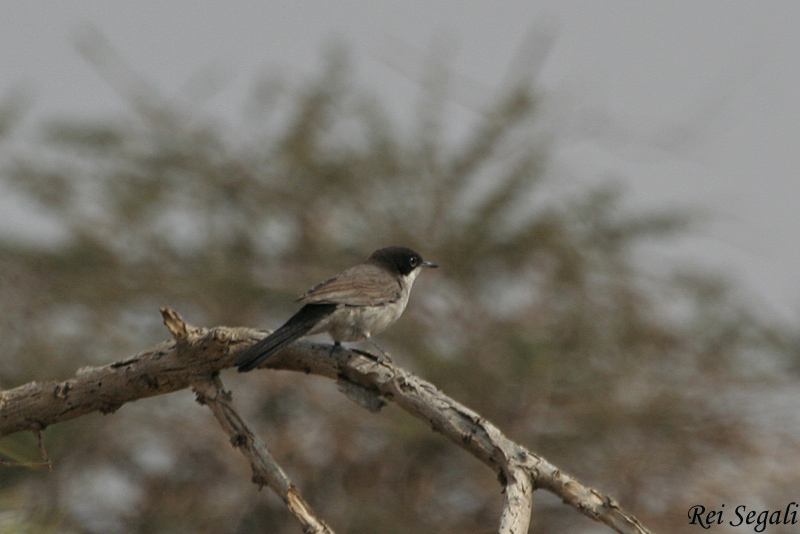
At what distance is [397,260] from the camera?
7238 mm

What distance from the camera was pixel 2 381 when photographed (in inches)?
425

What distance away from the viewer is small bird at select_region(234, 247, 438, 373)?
536 cm

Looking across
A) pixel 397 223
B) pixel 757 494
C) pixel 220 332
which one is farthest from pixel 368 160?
pixel 220 332

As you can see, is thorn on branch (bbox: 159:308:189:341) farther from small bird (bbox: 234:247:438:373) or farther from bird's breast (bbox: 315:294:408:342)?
bird's breast (bbox: 315:294:408:342)

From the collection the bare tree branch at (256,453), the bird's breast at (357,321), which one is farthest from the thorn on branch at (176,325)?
the bird's breast at (357,321)

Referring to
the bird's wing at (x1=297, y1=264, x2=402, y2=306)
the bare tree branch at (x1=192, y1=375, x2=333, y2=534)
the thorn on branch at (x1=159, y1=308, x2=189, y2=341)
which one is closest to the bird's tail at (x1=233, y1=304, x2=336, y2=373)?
the bare tree branch at (x1=192, y1=375, x2=333, y2=534)

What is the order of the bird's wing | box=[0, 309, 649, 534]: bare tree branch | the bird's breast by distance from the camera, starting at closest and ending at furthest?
1. box=[0, 309, 649, 534]: bare tree branch
2. the bird's wing
3. the bird's breast

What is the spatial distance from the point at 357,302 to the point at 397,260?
53.5 inches

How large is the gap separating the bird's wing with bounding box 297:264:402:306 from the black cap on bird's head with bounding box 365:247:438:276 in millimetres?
395

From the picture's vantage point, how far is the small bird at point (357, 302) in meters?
5.36

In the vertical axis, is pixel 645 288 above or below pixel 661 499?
above

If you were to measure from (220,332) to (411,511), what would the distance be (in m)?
9.00

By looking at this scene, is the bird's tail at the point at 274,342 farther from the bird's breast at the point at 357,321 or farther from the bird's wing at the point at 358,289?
the bird's breast at the point at 357,321

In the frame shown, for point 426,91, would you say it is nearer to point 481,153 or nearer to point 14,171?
point 481,153
